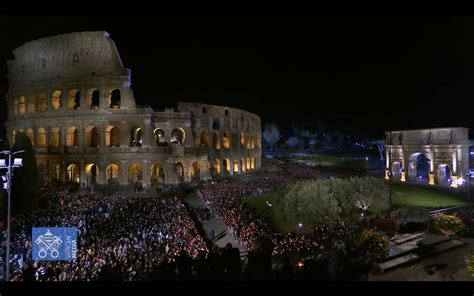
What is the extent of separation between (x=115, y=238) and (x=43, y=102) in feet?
113

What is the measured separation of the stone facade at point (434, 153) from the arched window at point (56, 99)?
4072 centimetres

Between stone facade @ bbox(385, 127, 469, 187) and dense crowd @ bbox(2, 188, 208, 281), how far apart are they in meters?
26.3

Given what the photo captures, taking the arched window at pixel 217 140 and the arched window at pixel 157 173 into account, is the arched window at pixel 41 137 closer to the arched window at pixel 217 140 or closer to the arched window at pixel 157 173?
the arched window at pixel 157 173

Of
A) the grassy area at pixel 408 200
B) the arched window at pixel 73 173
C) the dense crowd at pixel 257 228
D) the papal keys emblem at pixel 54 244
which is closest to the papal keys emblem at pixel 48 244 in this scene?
the papal keys emblem at pixel 54 244

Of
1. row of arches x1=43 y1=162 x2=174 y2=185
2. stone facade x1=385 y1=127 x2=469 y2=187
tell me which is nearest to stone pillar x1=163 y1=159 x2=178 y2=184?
row of arches x1=43 y1=162 x2=174 y2=185

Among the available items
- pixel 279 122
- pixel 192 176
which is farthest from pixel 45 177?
pixel 279 122

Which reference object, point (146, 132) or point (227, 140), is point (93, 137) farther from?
point (227, 140)

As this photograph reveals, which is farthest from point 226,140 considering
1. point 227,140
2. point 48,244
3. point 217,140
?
point 48,244

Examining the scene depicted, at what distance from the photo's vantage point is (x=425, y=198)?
2939 cm

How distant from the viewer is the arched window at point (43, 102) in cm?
4057

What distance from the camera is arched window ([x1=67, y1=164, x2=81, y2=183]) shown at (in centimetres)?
3878

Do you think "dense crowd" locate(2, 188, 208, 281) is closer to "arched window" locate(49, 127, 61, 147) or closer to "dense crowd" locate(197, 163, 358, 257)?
"dense crowd" locate(197, 163, 358, 257)

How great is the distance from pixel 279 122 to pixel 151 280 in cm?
14705

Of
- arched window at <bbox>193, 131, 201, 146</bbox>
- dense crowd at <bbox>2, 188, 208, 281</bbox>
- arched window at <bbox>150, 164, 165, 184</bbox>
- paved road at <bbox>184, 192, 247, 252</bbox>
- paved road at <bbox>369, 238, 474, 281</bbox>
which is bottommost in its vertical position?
paved road at <bbox>184, 192, 247, 252</bbox>
